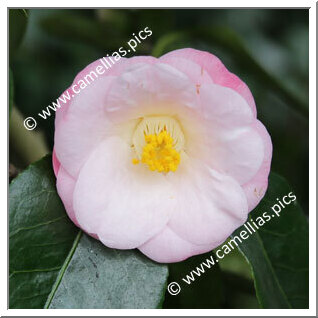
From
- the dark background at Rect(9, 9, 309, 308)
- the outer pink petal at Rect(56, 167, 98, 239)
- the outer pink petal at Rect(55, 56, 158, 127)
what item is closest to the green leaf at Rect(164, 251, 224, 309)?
the dark background at Rect(9, 9, 309, 308)

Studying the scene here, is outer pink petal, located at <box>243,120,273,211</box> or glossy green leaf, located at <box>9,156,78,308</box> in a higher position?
glossy green leaf, located at <box>9,156,78,308</box>

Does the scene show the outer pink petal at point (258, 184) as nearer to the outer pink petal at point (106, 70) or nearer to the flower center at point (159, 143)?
the flower center at point (159, 143)

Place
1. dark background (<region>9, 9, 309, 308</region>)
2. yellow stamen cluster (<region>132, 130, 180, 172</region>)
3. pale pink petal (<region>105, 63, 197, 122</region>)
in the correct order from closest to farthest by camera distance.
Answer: pale pink petal (<region>105, 63, 197, 122</region>), yellow stamen cluster (<region>132, 130, 180, 172</region>), dark background (<region>9, 9, 309, 308</region>)

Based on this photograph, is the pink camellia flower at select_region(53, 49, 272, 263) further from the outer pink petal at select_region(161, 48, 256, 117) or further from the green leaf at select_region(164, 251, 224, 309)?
the green leaf at select_region(164, 251, 224, 309)

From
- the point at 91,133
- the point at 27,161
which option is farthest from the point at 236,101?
the point at 27,161

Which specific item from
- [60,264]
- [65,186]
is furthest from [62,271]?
[65,186]
